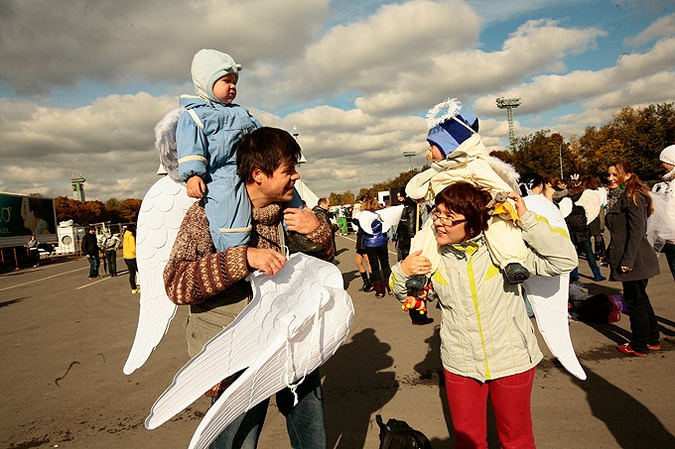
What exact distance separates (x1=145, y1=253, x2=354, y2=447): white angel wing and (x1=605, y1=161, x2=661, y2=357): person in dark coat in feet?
13.2

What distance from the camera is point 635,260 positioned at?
170 inches

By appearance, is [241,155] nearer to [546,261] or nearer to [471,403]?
[546,261]

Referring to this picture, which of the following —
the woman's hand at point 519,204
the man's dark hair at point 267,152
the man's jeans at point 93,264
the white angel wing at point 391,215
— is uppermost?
the man's dark hair at point 267,152

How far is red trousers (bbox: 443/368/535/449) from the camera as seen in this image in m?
2.10

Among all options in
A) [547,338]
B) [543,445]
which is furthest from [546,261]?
[543,445]

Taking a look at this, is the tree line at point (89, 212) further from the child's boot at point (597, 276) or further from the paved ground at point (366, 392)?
the child's boot at point (597, 276)

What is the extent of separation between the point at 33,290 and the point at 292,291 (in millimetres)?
15841

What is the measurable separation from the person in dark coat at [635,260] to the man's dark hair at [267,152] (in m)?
4.21

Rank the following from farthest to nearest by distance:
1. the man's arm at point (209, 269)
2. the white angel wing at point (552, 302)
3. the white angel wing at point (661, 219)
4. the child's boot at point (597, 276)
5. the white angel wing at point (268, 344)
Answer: the child's boot at point (597, 276) → the white angel wing at point (661, 219) → the white angel wing at point (552, 302) → the man's arm at point (209, 269) → the white angel wing at point (268, 344)

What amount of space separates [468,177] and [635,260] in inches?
133

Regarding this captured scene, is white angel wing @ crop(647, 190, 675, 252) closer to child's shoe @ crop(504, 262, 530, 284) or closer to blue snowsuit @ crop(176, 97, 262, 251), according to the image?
child's shoe @ crop(504, 262, 530, 284)

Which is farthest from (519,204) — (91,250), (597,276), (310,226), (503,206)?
(91,250)

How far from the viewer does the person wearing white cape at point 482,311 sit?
80.1 inches

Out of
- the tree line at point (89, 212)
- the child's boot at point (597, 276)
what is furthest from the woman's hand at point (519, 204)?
the tree line at point (89, 212)
